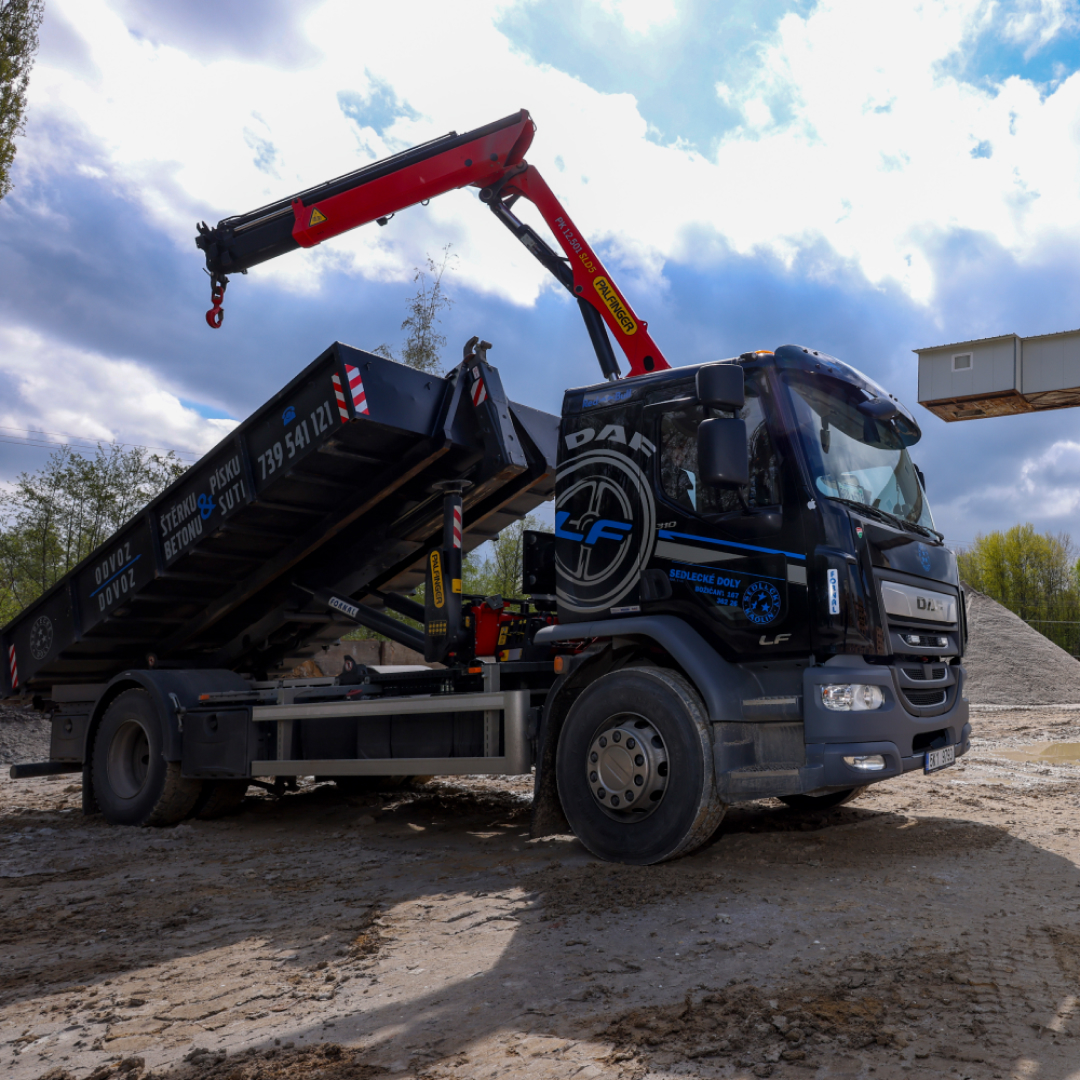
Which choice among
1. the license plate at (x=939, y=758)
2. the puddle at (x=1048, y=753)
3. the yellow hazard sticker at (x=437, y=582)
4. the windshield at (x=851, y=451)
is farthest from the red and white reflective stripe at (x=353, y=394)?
the puddle at (x=1048, y=753)

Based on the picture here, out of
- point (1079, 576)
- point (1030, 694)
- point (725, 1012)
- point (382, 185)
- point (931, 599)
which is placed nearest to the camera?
point (725, 1012)

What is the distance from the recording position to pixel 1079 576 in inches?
2025

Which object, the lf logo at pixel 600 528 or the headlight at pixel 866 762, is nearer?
the headlight at pixel 866 762

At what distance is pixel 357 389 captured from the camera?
232 inches

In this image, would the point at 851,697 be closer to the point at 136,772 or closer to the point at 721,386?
the point at 721,386

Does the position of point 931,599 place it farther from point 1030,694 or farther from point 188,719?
point 1030,694

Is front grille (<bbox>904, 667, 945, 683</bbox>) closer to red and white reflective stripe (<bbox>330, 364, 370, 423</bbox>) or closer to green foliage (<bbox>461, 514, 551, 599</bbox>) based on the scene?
red and white reflective stripe (<bbox>330, 364, 370, 423</bbox>)

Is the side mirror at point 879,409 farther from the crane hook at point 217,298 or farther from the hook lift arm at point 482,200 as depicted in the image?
the crane hook at point 217,298

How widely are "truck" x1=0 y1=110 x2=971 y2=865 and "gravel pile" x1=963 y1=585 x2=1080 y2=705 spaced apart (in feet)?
63.3

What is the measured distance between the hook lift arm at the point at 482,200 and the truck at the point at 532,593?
2 centimetres

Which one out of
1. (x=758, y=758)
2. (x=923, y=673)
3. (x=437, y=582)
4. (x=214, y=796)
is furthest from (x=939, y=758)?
(x=214, y=796)

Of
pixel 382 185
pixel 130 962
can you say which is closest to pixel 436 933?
pixel 130 962

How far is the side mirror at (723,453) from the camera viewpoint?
15.3ft

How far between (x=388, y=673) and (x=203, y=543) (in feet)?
5.72
